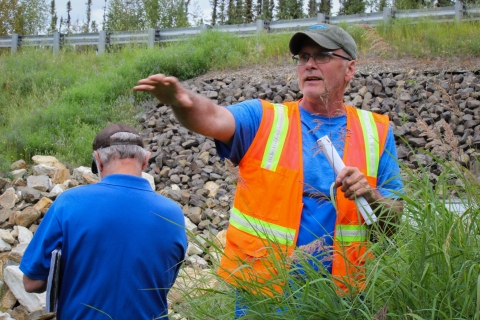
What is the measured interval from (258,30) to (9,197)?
33.4 feet

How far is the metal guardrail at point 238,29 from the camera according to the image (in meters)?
16.1

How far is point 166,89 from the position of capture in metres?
2.61

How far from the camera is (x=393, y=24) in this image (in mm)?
16234

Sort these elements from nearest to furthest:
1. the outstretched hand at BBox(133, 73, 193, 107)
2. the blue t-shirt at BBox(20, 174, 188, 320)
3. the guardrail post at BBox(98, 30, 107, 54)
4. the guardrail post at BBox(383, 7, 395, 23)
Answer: the outstretched hand at BBox(133, 73, 193, 107) < the blue t-shirt at BBox(20, 174, 188, 320) < the guardrail post at BBox(383, 7, 395, 23) < the guardrail post at BBox(98, 30, 107, 54)

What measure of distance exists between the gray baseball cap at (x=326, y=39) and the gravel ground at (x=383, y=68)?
9.57 metres

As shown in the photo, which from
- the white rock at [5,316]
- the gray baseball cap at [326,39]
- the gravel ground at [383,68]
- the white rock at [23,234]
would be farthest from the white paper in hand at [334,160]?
the gravel ground at [383,68]

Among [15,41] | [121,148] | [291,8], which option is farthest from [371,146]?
[291,8]

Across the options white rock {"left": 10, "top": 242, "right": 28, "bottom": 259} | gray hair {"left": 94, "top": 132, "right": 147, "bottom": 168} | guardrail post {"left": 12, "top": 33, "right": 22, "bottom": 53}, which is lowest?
white rock {"left": 10, "top": 242, "right": 28, "bottom": 259}

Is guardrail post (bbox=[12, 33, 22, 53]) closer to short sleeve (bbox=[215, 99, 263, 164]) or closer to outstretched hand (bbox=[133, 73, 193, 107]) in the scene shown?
short sleeve (bbox=[215, 99, 263, 164])

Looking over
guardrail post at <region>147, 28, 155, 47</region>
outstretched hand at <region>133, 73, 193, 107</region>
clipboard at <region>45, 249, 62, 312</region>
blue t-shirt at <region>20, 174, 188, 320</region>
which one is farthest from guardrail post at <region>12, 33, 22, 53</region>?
outstretched hand at <region>133, 73, 193, 107</region>

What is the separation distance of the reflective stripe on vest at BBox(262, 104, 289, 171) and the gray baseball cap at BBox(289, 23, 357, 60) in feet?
1.21

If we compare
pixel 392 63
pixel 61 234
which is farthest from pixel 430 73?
pixel 61 234

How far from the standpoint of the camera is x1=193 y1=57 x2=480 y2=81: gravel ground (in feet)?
43.3

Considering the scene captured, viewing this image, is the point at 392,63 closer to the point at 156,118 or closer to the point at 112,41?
the point at 156,118
